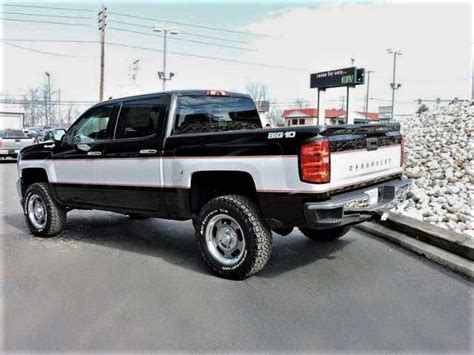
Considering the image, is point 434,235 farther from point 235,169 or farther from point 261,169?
point 235,169

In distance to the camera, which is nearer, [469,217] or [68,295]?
[68,295]

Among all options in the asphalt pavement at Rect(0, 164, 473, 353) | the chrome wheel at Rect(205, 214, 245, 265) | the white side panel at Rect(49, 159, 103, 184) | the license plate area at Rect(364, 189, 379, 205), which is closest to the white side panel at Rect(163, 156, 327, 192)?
the chrome wheel at Rect(205, 214, 245, 265)

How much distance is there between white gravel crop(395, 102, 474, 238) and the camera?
6466 millimetres

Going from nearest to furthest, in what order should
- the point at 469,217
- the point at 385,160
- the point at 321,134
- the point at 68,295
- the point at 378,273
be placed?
the point at 321,134
the point at 68,295
the point at 378,273
the point at 385,160
the point at 469,217

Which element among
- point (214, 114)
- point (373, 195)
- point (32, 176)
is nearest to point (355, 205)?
point (373, 195)

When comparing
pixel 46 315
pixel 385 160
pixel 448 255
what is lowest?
pixel 46 315

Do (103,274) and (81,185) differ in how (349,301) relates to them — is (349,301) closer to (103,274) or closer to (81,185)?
(103,274)

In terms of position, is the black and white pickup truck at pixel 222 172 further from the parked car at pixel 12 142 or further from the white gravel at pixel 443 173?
the parked car at pixel 12 142

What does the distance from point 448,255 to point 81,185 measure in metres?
4.59

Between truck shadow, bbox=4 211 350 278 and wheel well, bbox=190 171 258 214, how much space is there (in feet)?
2.52

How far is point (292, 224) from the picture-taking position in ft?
14.5

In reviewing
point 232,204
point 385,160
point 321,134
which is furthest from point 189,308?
point 385,160

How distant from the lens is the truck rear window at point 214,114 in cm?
545

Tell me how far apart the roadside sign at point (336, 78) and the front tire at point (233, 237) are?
63.4 ft
